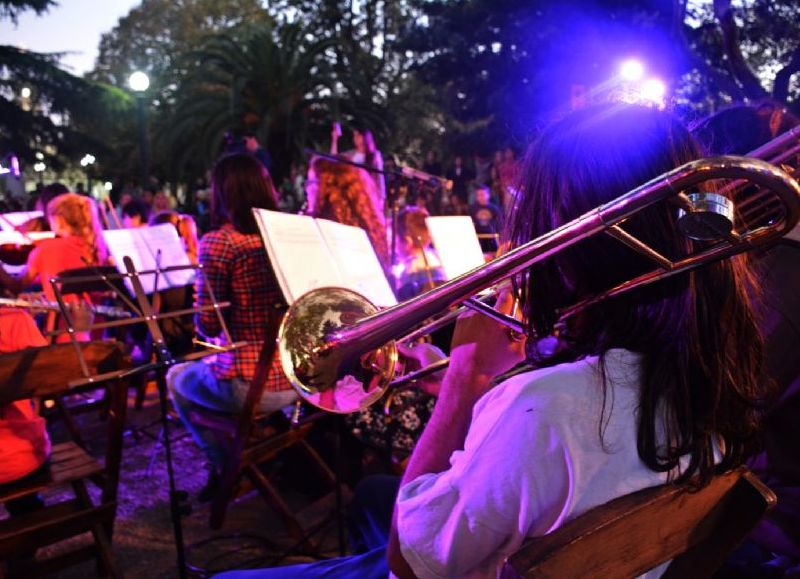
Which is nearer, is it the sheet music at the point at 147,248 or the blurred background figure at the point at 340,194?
the sheet music at the point at 147,248

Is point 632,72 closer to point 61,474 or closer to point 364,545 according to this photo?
point 364,545

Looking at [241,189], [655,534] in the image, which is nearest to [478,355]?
[655,534]

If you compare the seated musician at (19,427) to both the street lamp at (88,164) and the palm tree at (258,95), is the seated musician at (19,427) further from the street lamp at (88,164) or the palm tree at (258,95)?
the street lamp at (88,164)

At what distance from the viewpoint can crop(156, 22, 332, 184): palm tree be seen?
54.7 ft

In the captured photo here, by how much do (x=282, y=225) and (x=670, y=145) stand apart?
1915 millimetres

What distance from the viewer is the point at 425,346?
1.96 meters

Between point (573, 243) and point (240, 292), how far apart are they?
2.70 metres

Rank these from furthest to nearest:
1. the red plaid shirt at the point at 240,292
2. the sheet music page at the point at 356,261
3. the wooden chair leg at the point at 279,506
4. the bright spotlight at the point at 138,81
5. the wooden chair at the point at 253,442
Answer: the bright spotlight at the point at 138,81, the red plaid shirt at the point at 240,292, the wooden chair leg at the point at 279,506, the wooden chair at the point at 253,442, the sheet music page at the point at 356,261

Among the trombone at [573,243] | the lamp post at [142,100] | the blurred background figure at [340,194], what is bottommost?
the trombone at [573,243]

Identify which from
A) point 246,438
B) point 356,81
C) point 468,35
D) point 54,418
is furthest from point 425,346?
point 468,35

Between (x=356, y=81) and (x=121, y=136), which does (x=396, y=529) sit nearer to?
(x=356, y=81)

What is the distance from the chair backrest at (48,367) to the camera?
2.36m

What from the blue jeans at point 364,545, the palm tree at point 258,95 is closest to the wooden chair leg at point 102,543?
the blue jeans at point 364,545

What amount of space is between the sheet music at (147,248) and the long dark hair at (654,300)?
3.49 m
